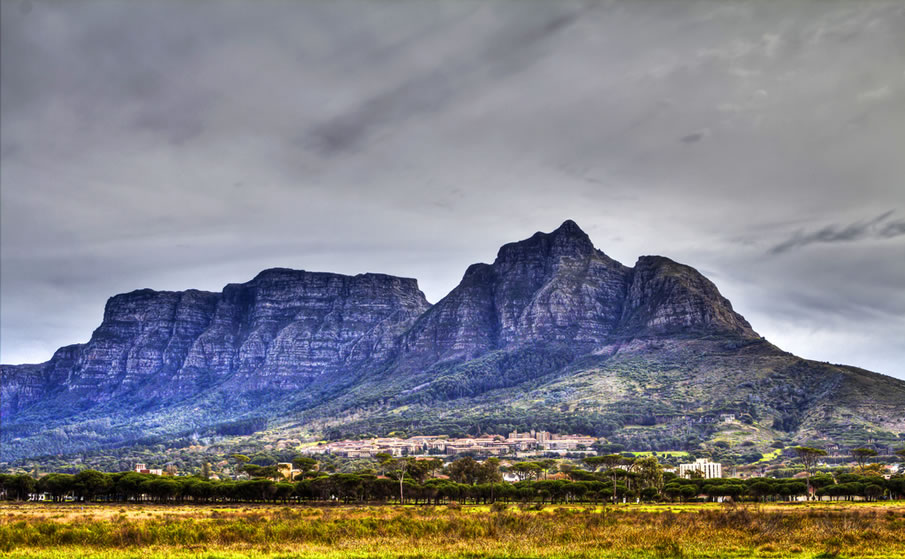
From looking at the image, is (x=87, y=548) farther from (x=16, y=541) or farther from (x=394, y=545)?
(x=394, y=545)

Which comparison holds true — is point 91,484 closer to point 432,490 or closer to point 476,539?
point 432,490

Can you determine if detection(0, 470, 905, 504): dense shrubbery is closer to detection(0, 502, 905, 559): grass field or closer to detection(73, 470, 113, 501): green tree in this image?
detection(73, 470, 113, 501): green tree


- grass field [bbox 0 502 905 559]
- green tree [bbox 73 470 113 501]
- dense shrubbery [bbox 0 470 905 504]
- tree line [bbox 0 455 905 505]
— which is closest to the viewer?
grass field [bbox 0 502 905 559]

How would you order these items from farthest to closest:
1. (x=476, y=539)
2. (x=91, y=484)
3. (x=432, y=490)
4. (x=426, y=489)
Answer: (x=91, y=484) < (x=426, y=489) < (x=432, y=490) < (x=476, y=539)

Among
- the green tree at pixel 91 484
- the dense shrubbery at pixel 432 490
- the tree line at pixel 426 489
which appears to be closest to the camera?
the dense shrubbery at pixel 432 490

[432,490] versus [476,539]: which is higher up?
[476,539]

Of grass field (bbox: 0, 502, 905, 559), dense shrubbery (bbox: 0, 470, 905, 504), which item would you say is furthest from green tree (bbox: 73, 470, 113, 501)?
grass field (bbox: 0, 502, 905, 559)

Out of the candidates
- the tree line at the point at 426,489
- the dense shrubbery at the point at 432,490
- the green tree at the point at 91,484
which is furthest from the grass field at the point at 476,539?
the green tree at the point at 91,484

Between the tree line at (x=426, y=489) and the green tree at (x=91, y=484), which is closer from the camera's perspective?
the tree line at (x=426, y=489)

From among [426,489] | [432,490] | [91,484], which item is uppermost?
[426,489]

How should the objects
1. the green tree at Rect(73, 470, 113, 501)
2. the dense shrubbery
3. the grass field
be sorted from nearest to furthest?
the grass field → the dense shrubbery → the green tree at Rect(73, 470, 113, 501)

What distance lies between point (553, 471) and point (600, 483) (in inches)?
2166

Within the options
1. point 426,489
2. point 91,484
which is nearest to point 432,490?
point 426,489

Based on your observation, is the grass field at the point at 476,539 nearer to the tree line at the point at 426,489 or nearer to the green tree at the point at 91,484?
the tree line at the point at 426,489
